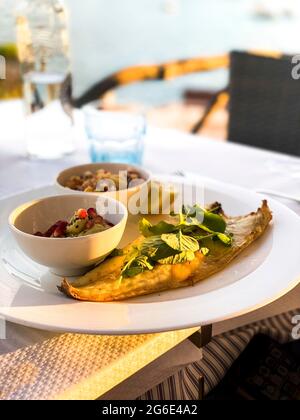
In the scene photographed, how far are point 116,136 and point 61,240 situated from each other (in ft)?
1.69

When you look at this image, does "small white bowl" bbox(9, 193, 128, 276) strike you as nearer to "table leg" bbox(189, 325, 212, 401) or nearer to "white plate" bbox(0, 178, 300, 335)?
"white plate" bbox(0, 178, 300, 335)

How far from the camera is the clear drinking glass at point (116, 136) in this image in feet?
3.64

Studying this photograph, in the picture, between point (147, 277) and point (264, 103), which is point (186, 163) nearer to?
point (147, 277)

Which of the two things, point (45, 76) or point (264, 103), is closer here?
point (45, 76)

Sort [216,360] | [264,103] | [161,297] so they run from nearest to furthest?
[161,297] → [216,360] → [264,103]

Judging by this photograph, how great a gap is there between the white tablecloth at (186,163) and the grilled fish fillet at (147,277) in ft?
0.88

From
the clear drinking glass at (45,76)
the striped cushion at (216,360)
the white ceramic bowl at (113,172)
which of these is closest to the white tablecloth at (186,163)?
the clear drinking glass at (45,76)

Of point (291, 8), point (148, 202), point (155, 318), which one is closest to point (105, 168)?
point (148, 202)

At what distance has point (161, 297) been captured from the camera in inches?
24.3

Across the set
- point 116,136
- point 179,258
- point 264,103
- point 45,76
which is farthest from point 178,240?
point 264,103

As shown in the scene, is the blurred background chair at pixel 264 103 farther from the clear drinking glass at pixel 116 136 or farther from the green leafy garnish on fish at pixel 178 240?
the green leafy garnish on fish at pixel 178 240
